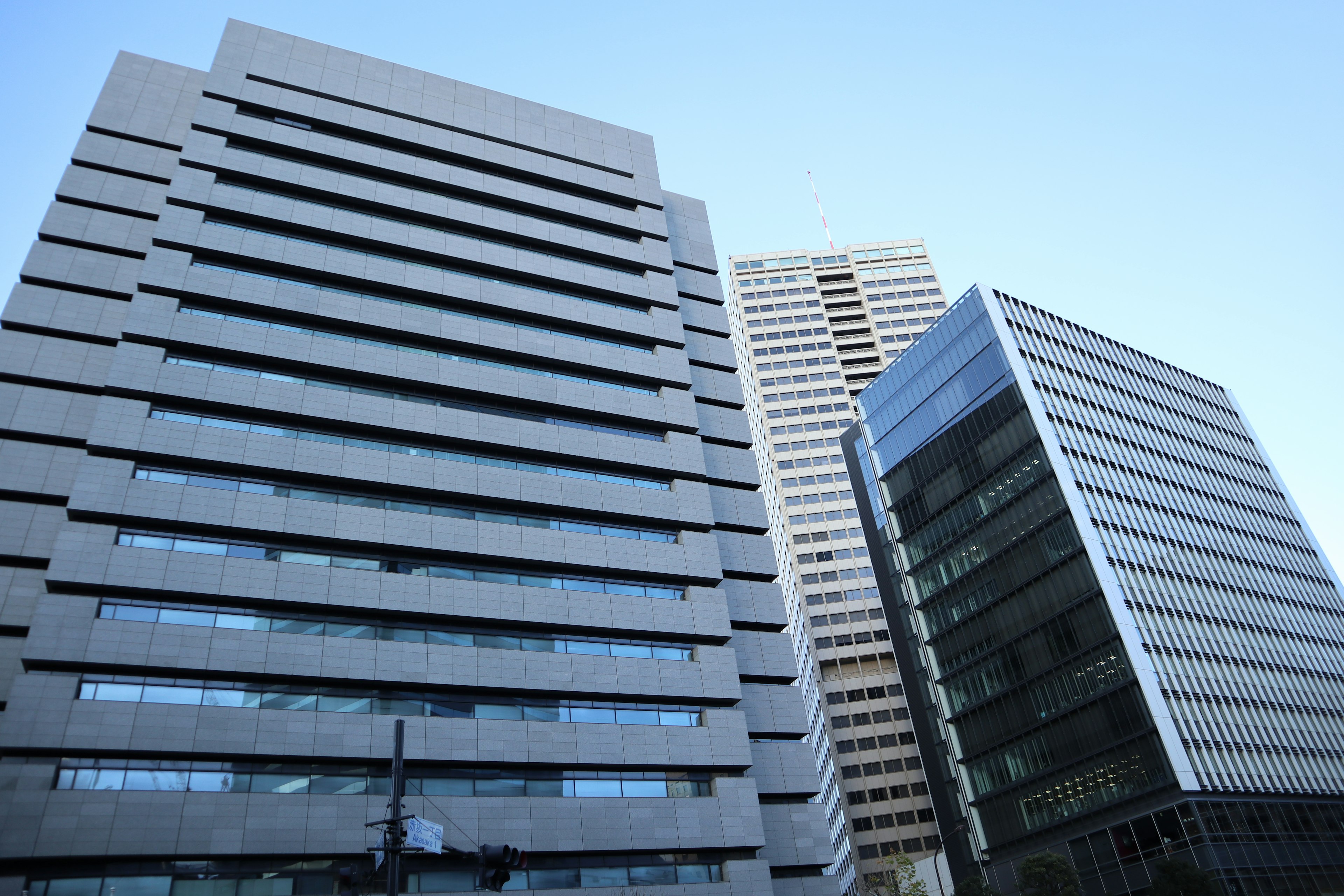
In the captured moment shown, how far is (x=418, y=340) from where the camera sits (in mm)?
52438

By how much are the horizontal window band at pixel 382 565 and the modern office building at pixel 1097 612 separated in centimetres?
3526

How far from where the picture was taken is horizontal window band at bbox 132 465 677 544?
4281cm

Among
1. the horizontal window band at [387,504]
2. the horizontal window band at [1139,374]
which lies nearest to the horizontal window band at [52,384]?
the horizontal window band at [387,504]

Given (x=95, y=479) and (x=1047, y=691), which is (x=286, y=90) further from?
(x=1047, y=691)

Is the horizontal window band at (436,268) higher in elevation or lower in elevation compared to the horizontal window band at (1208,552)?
higher

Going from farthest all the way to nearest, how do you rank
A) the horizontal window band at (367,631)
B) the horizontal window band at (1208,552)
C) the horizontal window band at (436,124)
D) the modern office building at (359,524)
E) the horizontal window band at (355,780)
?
1. the horizontal window band at (1208,552)
2. the horizontal window band at (436,124)
3. the horizontal window band at (367,631)
4. the modern office building at (359,524)
5. the horizontal window band at (355,780)

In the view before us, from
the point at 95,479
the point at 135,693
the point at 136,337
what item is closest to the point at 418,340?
the point at 136,337

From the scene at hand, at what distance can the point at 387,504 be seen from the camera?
46.5 m

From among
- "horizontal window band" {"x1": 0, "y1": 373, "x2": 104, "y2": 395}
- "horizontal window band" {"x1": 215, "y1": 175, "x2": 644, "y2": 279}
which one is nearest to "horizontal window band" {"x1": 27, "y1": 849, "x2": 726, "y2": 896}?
"horizontal window band" {"x1": 0, "y1": 373, "x2": 104, "y2": 395}

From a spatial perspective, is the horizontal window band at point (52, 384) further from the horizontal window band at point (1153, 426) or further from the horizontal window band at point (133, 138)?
the horizontal window band at point (1153, 426)

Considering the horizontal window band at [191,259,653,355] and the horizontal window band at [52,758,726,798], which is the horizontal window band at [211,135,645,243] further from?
the horizontal window band at [52,758,726,798]

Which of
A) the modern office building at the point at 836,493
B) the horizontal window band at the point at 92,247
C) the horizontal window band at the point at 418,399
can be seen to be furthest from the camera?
the modern office building at the point at 836,493

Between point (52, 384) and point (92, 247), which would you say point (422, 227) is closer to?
point (92, 247)

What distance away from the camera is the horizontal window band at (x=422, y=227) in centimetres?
5384
